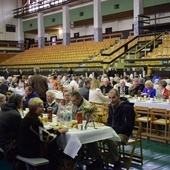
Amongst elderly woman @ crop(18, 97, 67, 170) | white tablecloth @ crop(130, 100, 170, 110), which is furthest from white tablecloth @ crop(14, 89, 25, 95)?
elderly woman @ crop(18, 97, 67, 170)

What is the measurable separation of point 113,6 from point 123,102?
1651 cm

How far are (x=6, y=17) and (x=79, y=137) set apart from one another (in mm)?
25821

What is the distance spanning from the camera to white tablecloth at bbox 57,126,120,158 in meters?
4.12

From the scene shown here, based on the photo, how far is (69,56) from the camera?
20.3 metres

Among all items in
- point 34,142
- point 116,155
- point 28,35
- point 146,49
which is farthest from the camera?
point 28,35

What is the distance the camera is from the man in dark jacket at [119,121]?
4652mm

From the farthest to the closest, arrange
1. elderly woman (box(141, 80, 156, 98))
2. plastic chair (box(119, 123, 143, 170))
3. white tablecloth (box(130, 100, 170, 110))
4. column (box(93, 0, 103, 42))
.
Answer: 1. column (box(93, 0, 103, 42))
2. elderly woman (box(141, 80, 156, 98))
3. white tablecloth (box(130, 100, 170, 110))
4. plastic chair (box(119, 123, 143, 170))

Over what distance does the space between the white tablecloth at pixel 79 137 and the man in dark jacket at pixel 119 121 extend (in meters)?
0.21

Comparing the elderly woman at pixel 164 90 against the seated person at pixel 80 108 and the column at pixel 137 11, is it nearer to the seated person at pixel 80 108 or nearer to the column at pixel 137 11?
the seated person at pixel 80 108

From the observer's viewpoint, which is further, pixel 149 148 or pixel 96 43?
pixel 96 43

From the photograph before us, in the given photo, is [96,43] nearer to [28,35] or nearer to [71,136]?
[28,35]

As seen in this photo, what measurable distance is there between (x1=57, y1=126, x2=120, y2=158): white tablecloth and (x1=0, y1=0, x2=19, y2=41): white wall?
990 inches

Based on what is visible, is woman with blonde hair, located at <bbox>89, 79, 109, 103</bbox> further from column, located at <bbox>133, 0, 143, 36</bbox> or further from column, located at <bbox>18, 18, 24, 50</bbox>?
column, located at <bbox>18, 18, 24, 50</bbox>

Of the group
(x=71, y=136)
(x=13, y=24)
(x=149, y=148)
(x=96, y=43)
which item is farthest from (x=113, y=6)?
(x=71, y=136)
